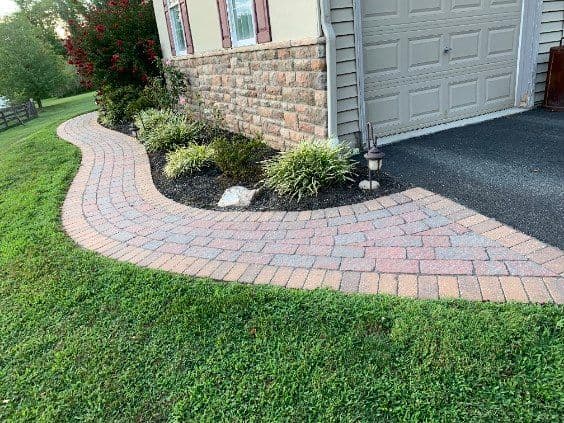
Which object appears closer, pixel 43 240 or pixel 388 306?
pixel 388 306

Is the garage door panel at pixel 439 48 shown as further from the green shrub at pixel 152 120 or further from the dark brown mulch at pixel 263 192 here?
the green shrub at pixel 152 120

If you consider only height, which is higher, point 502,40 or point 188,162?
point 502,40

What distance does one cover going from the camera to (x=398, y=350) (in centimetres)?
197

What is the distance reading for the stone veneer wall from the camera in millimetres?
4355

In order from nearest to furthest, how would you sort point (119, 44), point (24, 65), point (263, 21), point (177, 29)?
point (263, 21), point (177, 29), point (119, 44), point (24, 65)

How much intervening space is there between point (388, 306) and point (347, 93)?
279cm

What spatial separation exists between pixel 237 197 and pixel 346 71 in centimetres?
172

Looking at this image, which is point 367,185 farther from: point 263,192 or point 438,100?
point 438,100

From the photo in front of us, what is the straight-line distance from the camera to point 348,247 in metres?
2.85

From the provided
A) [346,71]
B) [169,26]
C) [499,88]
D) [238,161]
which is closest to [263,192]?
[238,161]

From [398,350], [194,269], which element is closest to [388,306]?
[398,350]

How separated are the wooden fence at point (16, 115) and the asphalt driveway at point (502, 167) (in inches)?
704

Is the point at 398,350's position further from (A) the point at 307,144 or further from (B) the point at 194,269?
(A) the point at 307,144

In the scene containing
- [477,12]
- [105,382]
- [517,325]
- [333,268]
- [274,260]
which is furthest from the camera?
[477,12]
